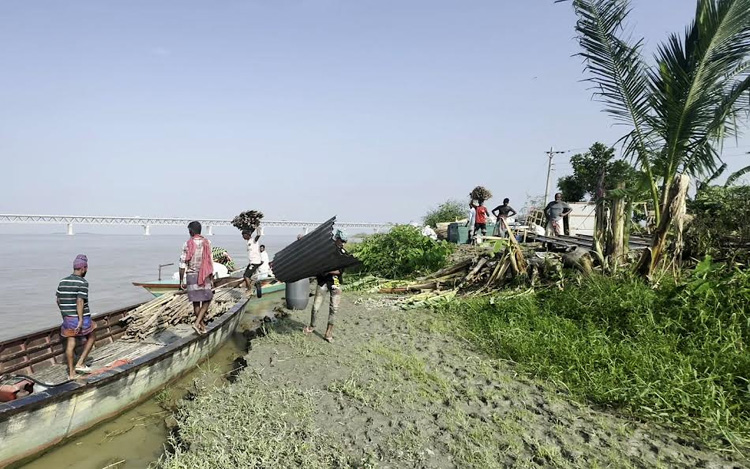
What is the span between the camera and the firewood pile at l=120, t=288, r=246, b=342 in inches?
290

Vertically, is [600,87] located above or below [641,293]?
above

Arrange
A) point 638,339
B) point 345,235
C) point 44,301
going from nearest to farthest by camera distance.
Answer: point 638,339
point 345,235
point 44,301

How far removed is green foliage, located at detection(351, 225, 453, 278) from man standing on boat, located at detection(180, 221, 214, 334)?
21.3 ft

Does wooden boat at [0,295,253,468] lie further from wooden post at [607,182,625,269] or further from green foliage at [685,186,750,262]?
green foliage at [685,186,750,262]

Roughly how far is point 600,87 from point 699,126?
163 centimetres

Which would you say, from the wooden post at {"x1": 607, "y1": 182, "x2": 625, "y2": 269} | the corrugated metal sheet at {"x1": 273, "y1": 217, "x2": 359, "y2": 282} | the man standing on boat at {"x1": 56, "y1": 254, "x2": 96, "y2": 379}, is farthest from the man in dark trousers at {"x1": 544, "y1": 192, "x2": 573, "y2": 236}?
the man standing on boat at {"x1": 56, "y1": 254, "x2": 96, "y2": 379}

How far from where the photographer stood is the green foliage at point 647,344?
14.0 ft

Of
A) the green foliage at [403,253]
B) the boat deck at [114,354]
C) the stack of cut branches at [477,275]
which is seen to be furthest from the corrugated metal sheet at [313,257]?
the green foliage at [403,253]

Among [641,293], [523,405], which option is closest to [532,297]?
[641,293]

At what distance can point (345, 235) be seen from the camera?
272 inches

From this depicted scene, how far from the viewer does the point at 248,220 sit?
1100cm

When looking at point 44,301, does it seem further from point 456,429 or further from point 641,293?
point 641,293

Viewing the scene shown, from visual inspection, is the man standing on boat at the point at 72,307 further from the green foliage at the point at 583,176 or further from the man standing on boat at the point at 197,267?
the green foliage at the point at 583,176

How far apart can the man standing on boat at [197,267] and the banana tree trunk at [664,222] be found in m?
7.21
